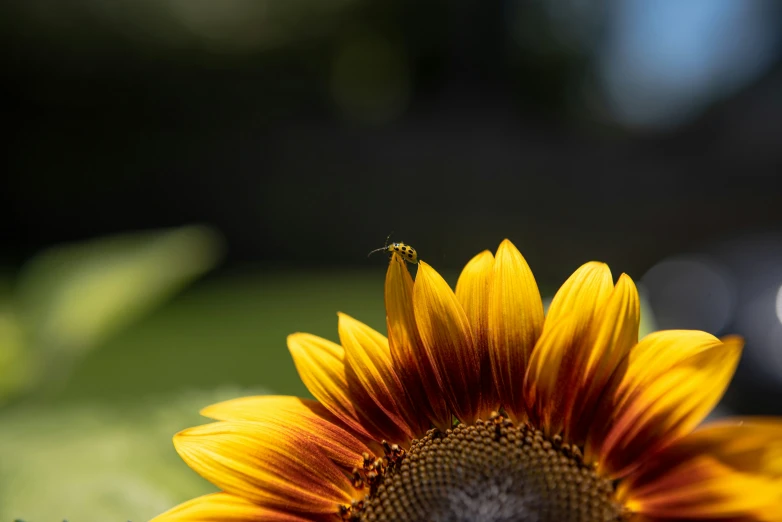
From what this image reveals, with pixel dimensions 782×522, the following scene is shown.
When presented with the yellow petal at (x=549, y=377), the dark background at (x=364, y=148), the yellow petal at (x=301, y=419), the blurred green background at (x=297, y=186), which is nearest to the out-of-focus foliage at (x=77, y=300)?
the blurred green background at (x=297, y=186)

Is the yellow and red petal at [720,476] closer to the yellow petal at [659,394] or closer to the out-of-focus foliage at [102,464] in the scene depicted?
the yellow petal at [659,394]

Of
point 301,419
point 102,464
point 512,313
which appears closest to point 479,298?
point 512,313

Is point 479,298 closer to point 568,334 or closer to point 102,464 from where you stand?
point 568,334

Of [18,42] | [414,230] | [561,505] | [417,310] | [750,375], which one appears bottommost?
[561,505]

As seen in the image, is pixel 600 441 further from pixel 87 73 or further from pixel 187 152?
pixel 87 73

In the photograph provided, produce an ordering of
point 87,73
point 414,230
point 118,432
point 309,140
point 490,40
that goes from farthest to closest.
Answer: point 490,40, point 309,140, point 87,73, point 414,230, point 118,432

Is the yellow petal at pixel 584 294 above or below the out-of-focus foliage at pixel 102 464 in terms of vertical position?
below

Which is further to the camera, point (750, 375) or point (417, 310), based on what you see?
point (750, 375)

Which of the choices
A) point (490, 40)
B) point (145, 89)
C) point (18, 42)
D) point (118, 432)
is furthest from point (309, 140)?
point (118, 432)
